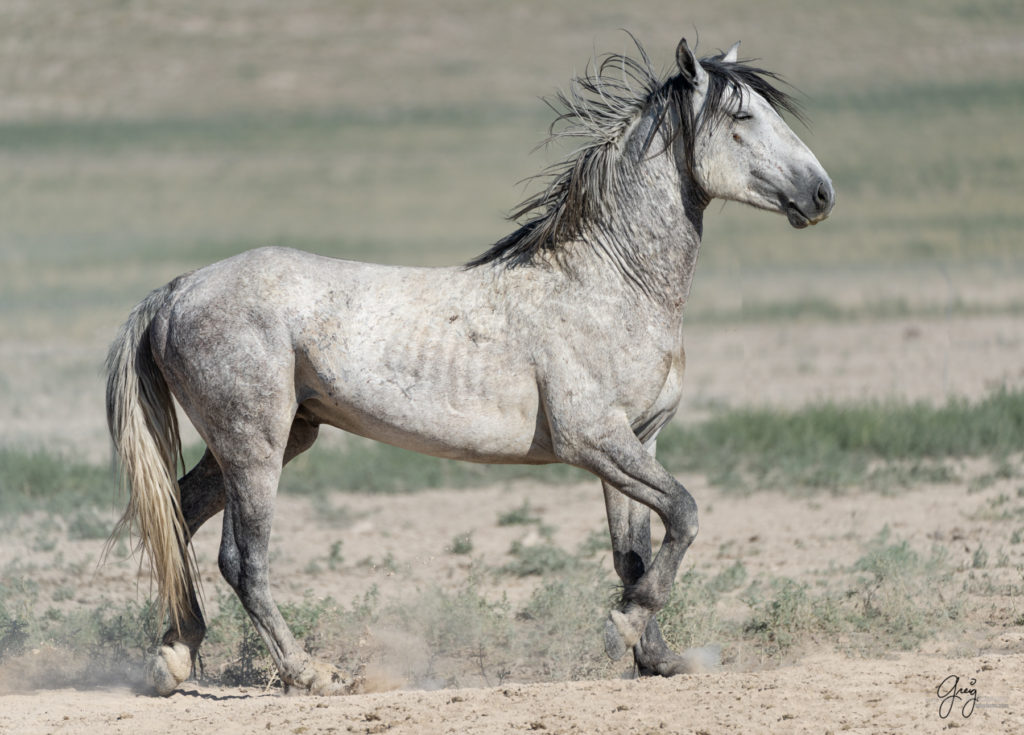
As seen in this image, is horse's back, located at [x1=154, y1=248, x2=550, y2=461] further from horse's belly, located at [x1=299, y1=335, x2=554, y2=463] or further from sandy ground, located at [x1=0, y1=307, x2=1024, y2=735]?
sandy ground, located at [x1=0, y1=307, x2=1024, y2=735]

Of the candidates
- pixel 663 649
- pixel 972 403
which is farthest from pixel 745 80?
pixel 972 403

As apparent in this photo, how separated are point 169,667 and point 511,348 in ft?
6.44

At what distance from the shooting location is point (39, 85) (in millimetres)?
46750

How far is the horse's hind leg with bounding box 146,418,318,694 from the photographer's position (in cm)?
546

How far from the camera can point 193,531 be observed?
19.0 feet

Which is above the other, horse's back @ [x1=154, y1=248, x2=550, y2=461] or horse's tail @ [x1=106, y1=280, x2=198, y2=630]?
horse's back @ [x1=154, y1=248, x2=550, y2=461]

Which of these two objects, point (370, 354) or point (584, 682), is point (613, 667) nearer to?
point (584, 682)

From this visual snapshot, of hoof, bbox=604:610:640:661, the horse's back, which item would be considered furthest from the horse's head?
hoof, bbox=604:610:640:661

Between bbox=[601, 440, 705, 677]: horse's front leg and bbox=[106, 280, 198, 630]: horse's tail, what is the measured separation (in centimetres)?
182

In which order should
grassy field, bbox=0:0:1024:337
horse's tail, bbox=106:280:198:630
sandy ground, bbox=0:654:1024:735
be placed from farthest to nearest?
grassy field, bbox=0:0:1024:337 < horse's tail, bbox=106:280:198:630 < sandy ground, bbox=0:654:1024:735

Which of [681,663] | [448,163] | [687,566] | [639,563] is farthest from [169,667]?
[448,163]

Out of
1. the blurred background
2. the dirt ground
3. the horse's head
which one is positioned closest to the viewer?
the dirt ground

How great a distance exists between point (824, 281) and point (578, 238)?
54.9 ft

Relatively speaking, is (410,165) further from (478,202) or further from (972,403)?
(972,403)
